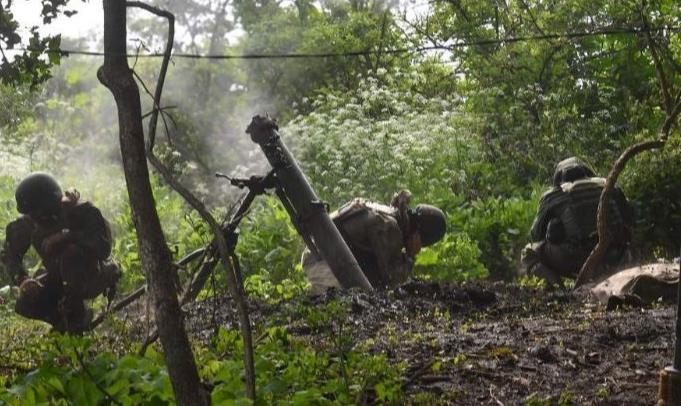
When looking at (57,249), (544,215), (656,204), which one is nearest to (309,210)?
(57,249)

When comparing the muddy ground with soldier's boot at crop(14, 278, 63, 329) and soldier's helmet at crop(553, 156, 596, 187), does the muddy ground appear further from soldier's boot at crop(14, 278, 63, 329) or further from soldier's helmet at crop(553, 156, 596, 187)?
soldier's helmet at crop(553, 156, 596, 187)

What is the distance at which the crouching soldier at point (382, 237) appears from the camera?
31.5ft

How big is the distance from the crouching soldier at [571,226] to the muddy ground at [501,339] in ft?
2.40

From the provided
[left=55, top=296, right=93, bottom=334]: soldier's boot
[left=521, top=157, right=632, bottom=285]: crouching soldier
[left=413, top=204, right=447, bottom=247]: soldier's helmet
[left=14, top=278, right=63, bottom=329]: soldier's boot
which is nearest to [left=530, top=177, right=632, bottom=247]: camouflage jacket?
[left=521, top=157, right=632, bottom=285]: crouching soldier

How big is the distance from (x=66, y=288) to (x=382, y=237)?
2.95 meters

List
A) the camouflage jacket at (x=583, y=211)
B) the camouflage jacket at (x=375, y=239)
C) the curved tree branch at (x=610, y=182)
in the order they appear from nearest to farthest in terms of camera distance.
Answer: the curved tree branch at (x=610, y=182) → the camouflage jacket at (x=375, y=239) → the camouflage jacket at (x=583, y=211)

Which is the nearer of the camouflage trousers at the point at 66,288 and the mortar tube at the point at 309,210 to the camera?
the camouflage trousers at the point at 66,288

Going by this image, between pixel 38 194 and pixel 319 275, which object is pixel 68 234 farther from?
pixel 319 275

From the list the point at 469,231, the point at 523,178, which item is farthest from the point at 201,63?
the point at 469,231

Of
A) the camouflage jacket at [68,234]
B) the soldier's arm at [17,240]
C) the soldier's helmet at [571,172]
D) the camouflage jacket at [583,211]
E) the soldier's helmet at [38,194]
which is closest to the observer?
the soldier's helmet at [38,194]

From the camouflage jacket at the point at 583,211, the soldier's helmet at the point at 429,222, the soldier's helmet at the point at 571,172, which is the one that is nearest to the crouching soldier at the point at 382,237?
the soldier's helmet at the point at 429,222

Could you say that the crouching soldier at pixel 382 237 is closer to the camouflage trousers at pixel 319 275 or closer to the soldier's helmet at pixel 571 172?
the camouflage trousers at pixel 319 275

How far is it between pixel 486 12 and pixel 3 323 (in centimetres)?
1151

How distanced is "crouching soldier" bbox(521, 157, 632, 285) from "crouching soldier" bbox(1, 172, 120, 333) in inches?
164
